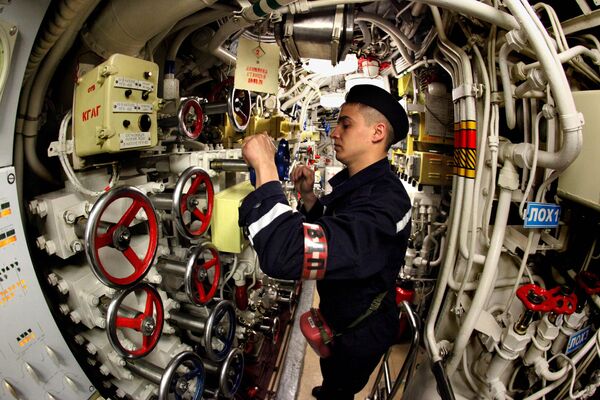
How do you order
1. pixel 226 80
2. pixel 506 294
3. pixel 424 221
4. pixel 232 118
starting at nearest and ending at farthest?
pixel 232 118 → pixel 506 294 → pixel 226 80 → pixel 424 221

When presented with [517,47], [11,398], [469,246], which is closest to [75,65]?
[11,398]

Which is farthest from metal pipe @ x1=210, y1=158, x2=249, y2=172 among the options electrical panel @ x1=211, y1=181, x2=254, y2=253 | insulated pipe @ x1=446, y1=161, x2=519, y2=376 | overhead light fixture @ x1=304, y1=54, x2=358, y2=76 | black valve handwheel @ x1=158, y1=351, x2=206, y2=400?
overhead light fixture @ x1=304, y1=54, x2=358, y2=76

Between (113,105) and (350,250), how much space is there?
1.21m

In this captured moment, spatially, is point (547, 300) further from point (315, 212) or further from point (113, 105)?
point (113, 105)

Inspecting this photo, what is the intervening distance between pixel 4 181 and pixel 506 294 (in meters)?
3.10

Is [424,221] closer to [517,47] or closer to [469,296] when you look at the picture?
[469,296]

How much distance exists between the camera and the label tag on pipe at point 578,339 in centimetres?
180

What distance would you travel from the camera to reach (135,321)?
1.34 metres

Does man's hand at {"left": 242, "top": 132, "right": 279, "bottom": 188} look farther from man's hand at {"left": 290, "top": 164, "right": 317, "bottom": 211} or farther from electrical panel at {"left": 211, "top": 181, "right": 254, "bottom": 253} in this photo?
man's hand at {"left": 290, "top": 164, "right": 317, "bottom": 211}

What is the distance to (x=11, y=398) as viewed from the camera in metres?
1.09

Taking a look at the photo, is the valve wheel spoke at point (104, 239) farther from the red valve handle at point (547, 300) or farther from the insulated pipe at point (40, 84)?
the red valve handle at point (547, 300)

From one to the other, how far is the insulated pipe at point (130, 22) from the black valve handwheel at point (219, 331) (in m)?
1.60

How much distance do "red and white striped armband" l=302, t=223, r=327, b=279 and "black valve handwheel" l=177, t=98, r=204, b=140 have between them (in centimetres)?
101

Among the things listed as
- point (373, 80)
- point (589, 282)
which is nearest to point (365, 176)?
point (589, 282)
